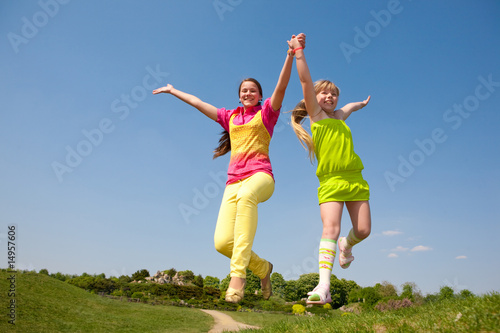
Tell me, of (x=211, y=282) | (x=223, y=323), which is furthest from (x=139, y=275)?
(x=223, y=323)

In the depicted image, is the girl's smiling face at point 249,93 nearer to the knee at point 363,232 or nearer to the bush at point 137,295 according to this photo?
the knee at point 363,232

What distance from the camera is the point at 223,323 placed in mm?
24516

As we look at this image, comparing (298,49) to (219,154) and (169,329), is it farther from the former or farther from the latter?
(169,329)

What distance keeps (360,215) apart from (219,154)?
1963 millimetres

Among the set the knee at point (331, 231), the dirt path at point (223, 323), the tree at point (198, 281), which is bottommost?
the dirt path at point (223, 323)

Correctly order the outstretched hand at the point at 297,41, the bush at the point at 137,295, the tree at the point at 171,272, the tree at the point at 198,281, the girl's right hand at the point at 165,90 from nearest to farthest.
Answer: the outstretched hand at the point at 297,41 < the girl's right hand at the point at 165,90 < the bush at the point at 137,295 < the tree at the point at 198,281 < the tree at the point at 171,272

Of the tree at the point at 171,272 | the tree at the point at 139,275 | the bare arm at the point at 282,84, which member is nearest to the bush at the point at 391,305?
the bare arm at the point at 282,84

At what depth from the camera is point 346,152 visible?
167 inches

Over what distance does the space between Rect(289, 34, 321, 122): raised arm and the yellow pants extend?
3.22 feet

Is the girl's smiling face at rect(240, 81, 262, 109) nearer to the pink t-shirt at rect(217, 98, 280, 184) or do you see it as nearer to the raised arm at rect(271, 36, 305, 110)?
the pink t-shirt at rect(217, 98, 280, 184)

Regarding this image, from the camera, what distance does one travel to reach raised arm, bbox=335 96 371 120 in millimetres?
4816

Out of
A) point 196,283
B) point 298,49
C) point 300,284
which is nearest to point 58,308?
point 196,283

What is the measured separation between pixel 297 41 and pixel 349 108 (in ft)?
4.81

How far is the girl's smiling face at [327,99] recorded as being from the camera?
15.0ft
